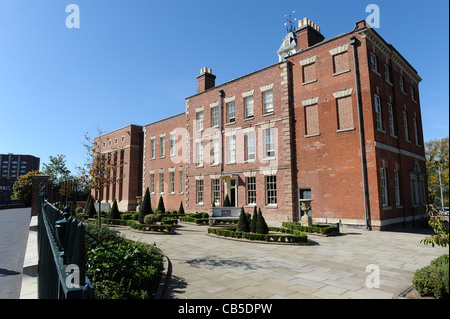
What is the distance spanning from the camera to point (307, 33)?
68.2 feet

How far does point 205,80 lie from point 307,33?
1132 cm

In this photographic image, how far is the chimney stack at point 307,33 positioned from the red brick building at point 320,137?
75 millimetres

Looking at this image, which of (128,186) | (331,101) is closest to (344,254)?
(331,101)

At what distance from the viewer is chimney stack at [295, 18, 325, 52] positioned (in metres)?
20.8

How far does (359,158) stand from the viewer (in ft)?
55.4

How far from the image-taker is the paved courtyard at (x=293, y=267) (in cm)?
595

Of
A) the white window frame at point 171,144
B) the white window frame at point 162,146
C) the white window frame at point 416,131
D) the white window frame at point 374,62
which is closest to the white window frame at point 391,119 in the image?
the white window frame at point 374,62

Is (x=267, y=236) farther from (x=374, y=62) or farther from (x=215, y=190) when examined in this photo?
(x=374, y=62)

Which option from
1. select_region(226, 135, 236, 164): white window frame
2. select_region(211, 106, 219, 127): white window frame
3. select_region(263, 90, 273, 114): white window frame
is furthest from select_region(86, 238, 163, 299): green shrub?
select_region(211, 106, 219, 127): white window frame

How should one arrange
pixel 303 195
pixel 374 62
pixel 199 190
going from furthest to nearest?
1. pixel 199 190
2. pixel 303 195
3. pixel 374 62

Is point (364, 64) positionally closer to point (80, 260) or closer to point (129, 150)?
point (80, 260)

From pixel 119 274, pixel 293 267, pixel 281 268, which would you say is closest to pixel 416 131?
pixel 293 267

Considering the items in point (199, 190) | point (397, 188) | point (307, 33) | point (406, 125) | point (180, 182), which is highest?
point (307, 33)
